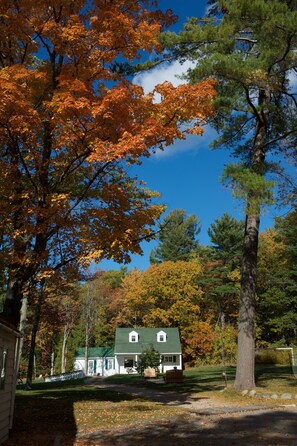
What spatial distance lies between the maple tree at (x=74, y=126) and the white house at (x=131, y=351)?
3241cm

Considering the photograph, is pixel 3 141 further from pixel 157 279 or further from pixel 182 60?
pixel 157 279

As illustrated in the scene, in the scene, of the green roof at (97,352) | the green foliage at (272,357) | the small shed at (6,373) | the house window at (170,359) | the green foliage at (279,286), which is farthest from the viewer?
the green roof at (97,352)

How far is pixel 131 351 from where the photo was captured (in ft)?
151

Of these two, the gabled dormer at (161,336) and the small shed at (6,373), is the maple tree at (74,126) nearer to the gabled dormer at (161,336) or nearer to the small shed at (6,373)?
the small shed at (6,373)

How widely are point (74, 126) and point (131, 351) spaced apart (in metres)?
40.1

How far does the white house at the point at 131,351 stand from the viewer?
43812mm

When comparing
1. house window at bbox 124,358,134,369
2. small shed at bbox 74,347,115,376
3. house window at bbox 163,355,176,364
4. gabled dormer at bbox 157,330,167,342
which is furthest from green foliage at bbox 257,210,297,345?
small shed at bbox 74,347,115,376

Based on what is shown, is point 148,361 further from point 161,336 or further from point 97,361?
point 97,361

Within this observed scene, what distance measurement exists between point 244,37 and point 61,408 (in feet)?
43.5

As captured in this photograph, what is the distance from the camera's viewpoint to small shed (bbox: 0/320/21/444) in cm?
784

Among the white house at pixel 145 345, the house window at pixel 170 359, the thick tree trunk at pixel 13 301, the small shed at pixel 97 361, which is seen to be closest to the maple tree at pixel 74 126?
the thick tree trunk at pixel 13 301

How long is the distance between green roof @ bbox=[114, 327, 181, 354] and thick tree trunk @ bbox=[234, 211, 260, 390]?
1182 inches

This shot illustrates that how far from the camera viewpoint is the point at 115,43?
9914 millimetres

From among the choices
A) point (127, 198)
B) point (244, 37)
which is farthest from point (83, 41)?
point (244, 37)
